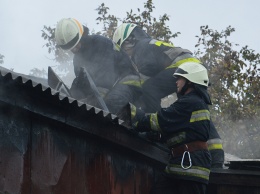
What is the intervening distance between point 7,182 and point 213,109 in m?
12.1

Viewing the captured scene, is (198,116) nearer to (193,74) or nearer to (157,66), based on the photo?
(193,74)

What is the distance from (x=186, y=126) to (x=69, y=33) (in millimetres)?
2654

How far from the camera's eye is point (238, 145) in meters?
16.7

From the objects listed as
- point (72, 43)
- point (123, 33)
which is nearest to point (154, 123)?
point (72, 43)

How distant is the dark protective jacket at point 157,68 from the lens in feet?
23.5

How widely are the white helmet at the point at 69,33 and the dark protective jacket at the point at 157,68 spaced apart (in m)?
0.98

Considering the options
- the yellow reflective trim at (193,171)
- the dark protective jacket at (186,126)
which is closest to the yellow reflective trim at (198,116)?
the dark protective jacket at (186,126)

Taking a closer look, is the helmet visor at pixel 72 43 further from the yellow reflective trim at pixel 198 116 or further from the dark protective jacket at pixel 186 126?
the yellow reflective trim at pixel 198 116

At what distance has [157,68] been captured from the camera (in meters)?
7.31

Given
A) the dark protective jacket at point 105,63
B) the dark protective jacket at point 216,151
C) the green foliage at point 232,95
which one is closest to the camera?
the dark protective jacket at point 216,151

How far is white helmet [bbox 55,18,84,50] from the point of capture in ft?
23.5

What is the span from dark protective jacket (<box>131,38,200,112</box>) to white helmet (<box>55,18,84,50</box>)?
98cm

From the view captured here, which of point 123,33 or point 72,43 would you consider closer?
point 72,43

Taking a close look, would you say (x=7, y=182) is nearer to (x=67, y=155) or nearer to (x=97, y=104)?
(x=67, y=155)
